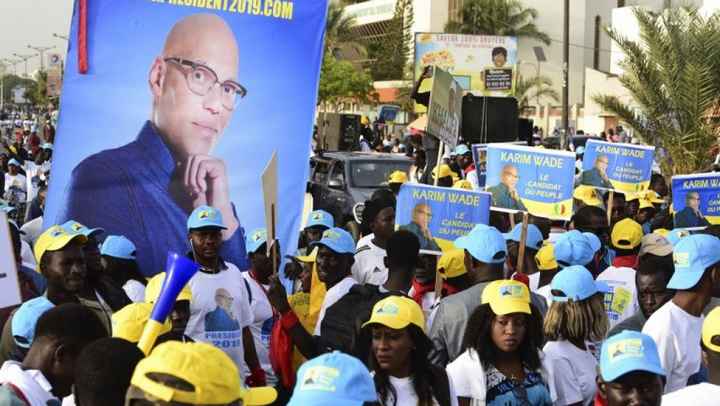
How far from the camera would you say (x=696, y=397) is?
13.1 feet

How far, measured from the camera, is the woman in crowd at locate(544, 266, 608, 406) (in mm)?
5133

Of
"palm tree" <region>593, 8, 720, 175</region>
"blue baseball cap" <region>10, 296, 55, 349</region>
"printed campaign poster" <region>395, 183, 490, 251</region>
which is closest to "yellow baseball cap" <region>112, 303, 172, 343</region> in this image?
"blue baseball cap" <region>10, 296, 55, 349</region>

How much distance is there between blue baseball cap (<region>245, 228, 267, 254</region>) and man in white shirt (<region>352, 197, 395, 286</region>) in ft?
2.14

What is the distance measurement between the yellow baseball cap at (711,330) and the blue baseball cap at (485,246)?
181cm

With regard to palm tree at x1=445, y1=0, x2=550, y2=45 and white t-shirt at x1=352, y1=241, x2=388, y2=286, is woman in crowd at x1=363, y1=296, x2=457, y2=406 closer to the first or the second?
white t-shirt at x1=352, y1=241, x2=388, y2=286

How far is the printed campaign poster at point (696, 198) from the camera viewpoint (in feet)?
32.8

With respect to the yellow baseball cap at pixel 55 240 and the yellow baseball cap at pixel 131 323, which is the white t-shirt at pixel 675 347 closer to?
the yellow baseball cap at pixel 131 323

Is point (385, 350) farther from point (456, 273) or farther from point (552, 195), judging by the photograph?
point (552, 195)

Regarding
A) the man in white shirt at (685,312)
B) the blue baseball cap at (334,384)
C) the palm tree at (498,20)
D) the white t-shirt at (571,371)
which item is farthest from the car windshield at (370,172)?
the palm tree at (498,20)

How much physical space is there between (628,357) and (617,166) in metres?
8.92

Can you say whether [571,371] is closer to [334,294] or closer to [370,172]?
[334,294]

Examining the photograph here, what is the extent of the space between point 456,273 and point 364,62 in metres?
63.5

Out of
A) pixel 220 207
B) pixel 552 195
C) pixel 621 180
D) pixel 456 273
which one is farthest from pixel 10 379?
pixel 621 180

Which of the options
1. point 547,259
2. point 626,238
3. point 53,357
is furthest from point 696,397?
point 626,238
